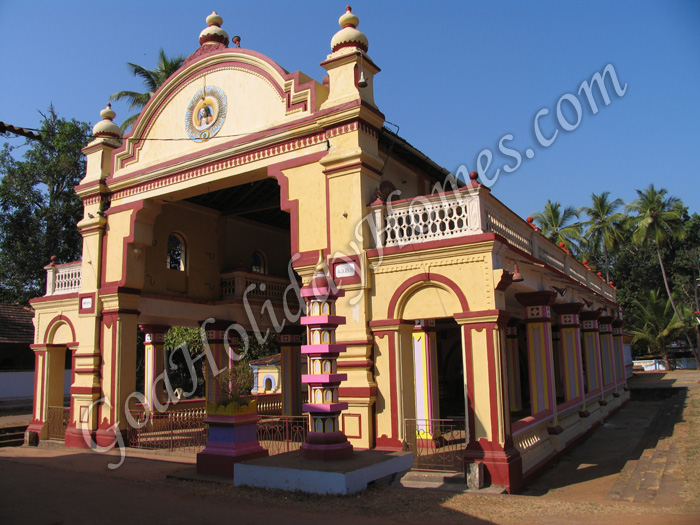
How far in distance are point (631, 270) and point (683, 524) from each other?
154 feet

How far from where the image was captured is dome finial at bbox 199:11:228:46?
14.3 m

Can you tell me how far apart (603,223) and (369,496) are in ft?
135

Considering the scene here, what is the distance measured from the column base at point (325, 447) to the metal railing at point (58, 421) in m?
9.97

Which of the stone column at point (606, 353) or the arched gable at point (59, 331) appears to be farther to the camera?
the stone column at point (606, 353)

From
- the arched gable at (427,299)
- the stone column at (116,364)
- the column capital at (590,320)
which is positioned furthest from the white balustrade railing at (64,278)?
the column capital at (590,320)

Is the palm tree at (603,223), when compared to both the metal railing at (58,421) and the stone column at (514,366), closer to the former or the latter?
the stone column at (514,366)

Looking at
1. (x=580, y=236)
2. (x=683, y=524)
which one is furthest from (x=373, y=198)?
(x=580, y=236)

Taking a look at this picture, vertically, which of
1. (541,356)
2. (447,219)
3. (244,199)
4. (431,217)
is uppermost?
(244,199)

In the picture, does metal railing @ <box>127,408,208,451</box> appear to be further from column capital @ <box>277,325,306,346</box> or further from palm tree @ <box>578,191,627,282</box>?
palm tree @ <box>578,191,627,282</box>

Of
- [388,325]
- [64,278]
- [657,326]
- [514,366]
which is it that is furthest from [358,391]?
[657,326]

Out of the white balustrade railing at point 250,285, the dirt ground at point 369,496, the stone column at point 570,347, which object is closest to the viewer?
the dirt ground at point 369,496

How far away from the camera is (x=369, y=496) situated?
745 cm

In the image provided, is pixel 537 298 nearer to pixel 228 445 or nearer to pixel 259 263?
pixel 228 445

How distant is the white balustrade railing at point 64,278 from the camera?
15.9 meters
